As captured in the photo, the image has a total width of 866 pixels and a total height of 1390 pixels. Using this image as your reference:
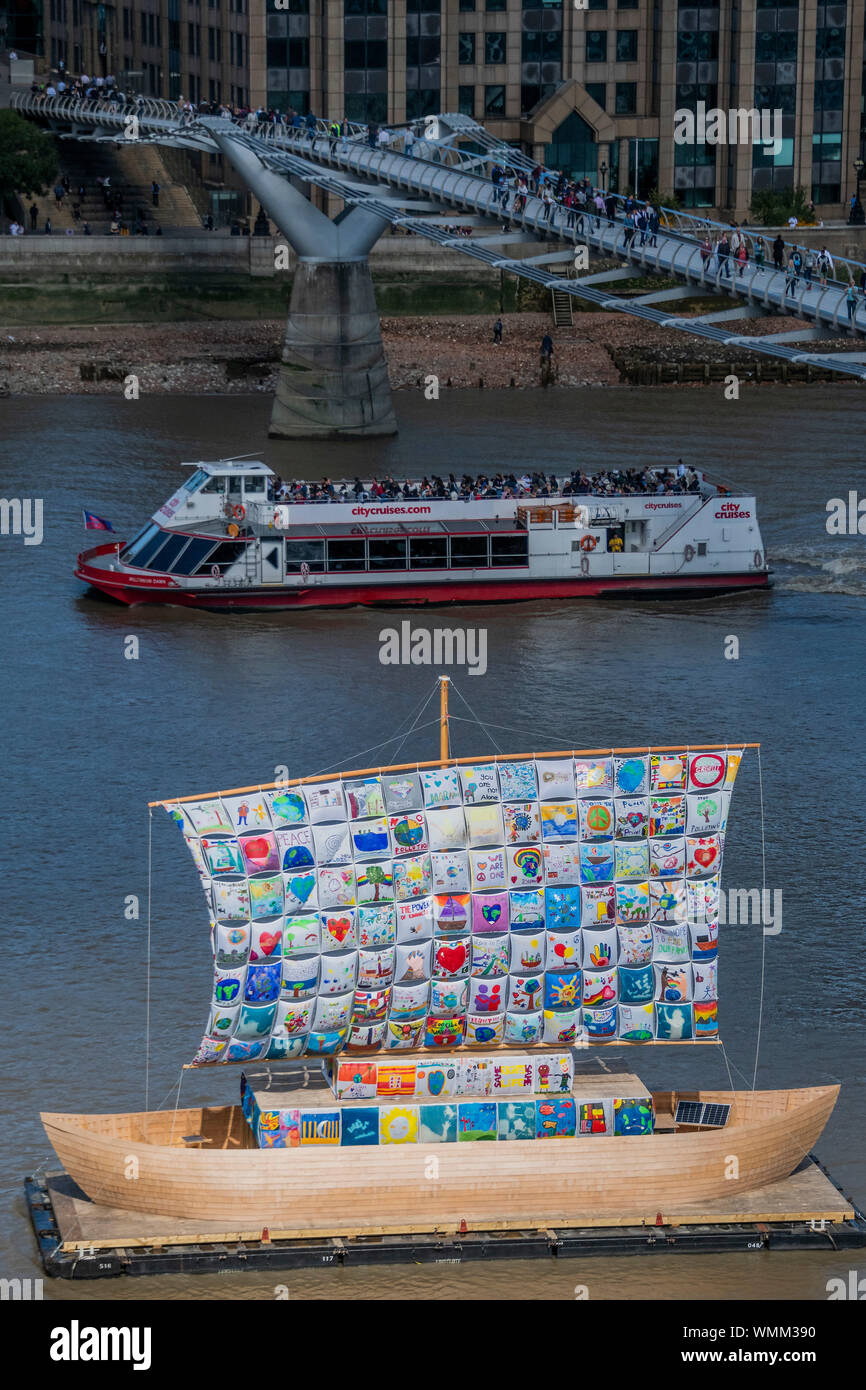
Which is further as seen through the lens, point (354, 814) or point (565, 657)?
point (565, 657)

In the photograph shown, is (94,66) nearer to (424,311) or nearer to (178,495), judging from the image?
(424,311)

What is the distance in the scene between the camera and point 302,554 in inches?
2773

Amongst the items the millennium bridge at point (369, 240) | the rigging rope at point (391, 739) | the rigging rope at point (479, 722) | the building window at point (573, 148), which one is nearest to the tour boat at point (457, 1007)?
the rigging rope at point (391, 739)

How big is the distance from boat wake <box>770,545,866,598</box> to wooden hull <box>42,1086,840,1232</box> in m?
42.6

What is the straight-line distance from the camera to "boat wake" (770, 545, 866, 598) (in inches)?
2896

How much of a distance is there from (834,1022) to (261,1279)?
12562 millimetres

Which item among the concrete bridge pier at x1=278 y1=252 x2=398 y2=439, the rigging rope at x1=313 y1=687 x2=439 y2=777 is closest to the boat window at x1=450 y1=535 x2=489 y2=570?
the rigging rope at x1=313 y1=687 x2=439 y2=777

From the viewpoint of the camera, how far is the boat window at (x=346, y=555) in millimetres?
70750

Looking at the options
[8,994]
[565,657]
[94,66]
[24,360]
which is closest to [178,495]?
[565,657]

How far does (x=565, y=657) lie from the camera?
65.3 meters

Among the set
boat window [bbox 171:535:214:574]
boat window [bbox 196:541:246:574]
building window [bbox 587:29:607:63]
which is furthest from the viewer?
building window [bbox 587:29:607:63]

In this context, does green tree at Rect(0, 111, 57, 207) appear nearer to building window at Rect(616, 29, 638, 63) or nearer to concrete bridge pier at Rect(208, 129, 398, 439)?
concrete bridge pier at Rect(208, 129, 398, 439)

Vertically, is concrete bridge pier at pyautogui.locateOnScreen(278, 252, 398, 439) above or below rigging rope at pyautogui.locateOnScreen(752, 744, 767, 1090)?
above
